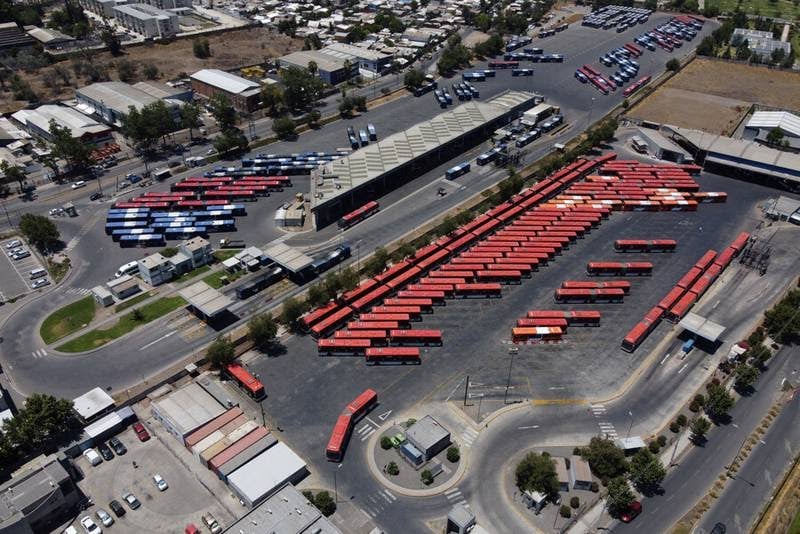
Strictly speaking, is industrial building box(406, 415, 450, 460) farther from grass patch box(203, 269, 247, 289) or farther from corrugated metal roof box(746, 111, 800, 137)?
corrugated metal roof box(746, 111, 800, 137)

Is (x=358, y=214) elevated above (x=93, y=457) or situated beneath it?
elevated above

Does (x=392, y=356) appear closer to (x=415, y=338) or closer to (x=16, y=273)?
(x=415, y=338)

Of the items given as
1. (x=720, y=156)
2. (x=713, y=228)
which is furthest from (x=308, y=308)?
(x=720, y=156)

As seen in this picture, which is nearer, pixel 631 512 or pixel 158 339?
pixel 631 512

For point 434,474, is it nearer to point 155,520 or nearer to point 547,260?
point 155,520

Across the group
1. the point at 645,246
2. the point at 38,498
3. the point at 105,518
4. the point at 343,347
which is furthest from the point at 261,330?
the point at 645,246

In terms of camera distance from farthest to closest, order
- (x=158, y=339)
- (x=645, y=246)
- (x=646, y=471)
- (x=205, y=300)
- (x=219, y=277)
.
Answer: (x=645, y=246) < (x=219, y=277) < (x=205, y=300) < (x=158, y=339) < (x=646, y=471)
